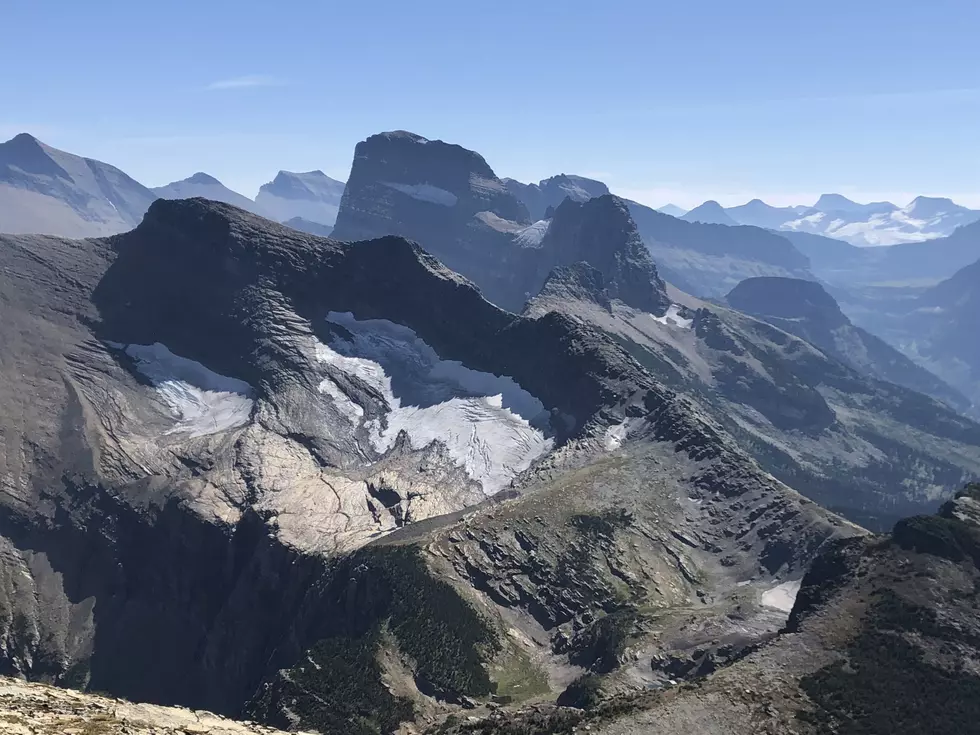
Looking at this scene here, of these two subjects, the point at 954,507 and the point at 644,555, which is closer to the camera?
the point at 954,507

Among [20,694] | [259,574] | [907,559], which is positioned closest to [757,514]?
[907,559]

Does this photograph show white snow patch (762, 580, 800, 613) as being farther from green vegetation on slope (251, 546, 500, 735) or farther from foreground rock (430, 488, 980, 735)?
green vegetation on slope (251, 546, 500, 735)

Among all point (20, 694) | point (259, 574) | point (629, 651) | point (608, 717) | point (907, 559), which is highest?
point (907, 559)

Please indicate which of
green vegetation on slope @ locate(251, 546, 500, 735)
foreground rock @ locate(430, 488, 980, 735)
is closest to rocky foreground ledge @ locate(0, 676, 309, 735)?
foreground rock @ locate(430, 488, 980, 735)

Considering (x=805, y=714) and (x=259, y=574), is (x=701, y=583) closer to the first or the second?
(x=805, y=714)

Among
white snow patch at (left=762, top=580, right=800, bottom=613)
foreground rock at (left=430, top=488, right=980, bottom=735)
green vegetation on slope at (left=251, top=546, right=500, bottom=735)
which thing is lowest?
green vegetation on slope at (left=251, top=546, right=500, bottom=735)

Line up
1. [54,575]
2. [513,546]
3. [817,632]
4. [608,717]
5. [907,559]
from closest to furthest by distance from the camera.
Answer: [608,717] < [817,632] < [907,559] < [513,546] < [54,575]

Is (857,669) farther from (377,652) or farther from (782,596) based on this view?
(377,652)
